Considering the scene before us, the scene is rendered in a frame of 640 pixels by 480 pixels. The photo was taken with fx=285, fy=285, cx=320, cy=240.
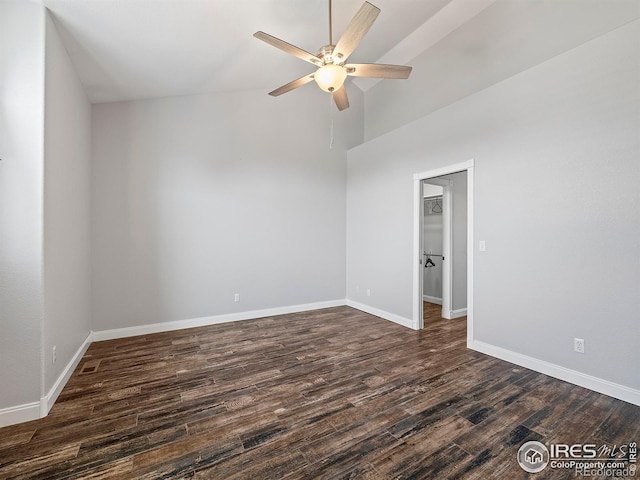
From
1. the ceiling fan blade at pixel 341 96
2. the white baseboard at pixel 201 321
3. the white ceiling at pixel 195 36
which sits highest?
the white ceiling at pixel 195 36

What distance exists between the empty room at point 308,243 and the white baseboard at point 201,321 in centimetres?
3

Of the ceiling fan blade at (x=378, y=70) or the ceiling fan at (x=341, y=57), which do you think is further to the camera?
the ceiling fan blade at (x=378, y=70)

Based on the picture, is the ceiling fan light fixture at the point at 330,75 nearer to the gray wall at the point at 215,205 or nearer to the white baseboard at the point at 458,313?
the gray wall at the point at 215,205

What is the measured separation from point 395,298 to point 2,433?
13.7ft

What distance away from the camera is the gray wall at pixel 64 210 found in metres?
2.23

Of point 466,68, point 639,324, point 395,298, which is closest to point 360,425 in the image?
point 639,324

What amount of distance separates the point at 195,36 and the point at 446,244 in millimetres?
4326

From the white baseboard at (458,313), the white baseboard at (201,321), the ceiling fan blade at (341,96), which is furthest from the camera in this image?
the white baseboard at (458,313)

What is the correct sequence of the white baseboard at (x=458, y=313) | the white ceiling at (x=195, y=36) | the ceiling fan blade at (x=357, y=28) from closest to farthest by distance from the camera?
the ceiling fan blade at (x=357, y=28), the white ceiling at (x=195, y=36), the white baseboard at (x=458, y=313)

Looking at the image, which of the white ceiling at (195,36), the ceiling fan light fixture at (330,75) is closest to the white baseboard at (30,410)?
the white ceiling at (195,36)

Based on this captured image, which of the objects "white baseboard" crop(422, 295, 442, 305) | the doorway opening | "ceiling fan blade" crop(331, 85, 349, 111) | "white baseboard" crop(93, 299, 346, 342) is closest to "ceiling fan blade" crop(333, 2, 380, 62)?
"ceiling fan blade" crop(331, 85, 349, 111)

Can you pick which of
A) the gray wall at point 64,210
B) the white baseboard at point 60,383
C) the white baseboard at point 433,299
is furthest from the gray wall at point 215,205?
the white baseboard at point 433,299

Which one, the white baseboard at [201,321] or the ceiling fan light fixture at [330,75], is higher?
the ceiling fan light fixture at [330,75]

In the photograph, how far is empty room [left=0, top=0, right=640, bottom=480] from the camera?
75.6 inches
